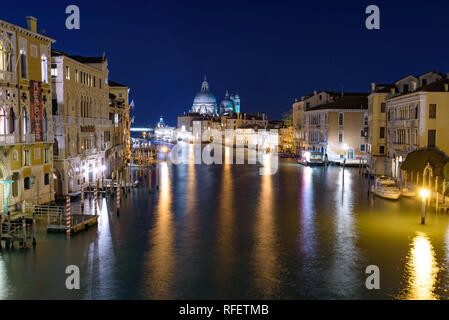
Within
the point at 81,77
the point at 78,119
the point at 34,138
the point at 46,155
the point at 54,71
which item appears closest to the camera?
the point at 34,138

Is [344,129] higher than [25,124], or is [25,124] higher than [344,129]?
[344,129]

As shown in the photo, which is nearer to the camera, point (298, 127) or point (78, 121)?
point (78, 121)

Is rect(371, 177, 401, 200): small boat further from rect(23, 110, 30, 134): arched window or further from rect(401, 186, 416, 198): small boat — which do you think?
rect(23, 110, 30, 134): arched window

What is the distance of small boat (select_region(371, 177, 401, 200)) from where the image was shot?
34.5 m

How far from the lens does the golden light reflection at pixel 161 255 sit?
16.2m

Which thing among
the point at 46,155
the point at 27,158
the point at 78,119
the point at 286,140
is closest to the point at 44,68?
the point at 46,155

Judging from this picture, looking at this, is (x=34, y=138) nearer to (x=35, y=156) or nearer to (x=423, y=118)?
(x=35, y=156)

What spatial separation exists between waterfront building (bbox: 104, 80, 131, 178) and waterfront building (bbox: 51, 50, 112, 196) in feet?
11.2

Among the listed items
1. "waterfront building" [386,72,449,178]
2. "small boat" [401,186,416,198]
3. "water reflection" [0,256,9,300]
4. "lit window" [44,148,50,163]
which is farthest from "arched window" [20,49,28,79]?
"waterfront building" [386,72,449,178]

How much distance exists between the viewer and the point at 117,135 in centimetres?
5597

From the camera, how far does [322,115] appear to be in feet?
235

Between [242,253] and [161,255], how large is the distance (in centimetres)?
349

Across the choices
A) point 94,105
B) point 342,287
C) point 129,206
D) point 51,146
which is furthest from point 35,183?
point 342,287

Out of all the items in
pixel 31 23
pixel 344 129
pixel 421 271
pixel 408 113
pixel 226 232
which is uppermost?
pixel 31 23
